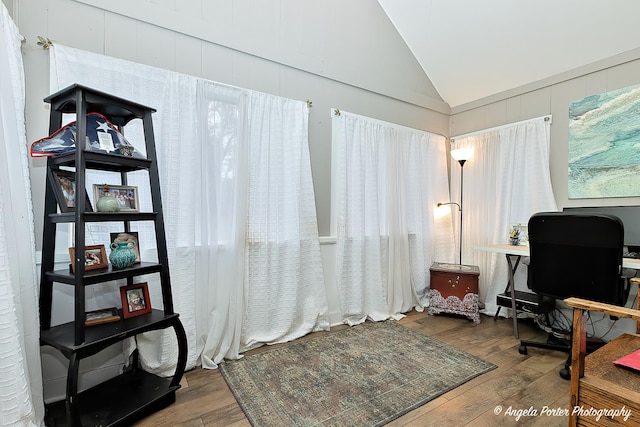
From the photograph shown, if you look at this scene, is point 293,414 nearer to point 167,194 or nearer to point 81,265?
point 81,265

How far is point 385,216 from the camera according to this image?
317cm

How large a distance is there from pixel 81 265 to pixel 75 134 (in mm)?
614

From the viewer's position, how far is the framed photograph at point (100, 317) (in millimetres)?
1558

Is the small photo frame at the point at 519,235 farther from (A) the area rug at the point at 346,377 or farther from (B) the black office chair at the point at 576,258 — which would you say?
(A) the area rug at the point at 346,377

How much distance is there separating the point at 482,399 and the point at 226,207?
2000 mm

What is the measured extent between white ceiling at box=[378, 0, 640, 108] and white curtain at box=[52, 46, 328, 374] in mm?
1680

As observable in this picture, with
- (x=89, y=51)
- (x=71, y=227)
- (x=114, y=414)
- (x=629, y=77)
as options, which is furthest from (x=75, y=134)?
(x=629, y=77)

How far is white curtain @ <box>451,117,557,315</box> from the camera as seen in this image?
299 centimetres

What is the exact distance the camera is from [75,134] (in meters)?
1.46

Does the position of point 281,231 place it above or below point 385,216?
below

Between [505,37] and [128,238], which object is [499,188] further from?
[128,238]

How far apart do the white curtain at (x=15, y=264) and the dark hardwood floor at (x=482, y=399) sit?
0.53 m

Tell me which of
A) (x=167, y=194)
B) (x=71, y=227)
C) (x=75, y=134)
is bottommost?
(x=71, y=227)

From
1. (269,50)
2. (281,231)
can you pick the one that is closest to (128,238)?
(281,231)
